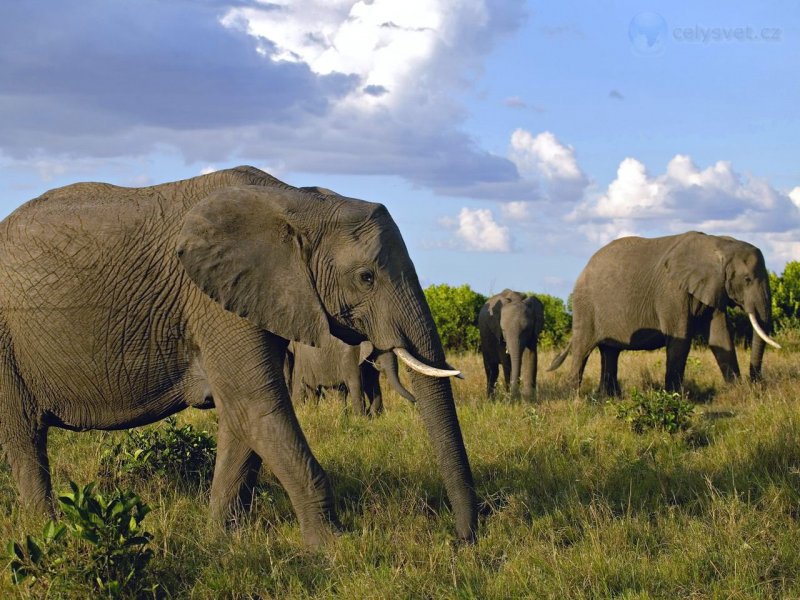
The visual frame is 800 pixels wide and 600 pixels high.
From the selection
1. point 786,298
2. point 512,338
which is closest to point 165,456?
point 512,338

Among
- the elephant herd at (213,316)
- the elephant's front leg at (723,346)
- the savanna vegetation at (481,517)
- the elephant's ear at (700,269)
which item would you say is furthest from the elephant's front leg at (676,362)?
the elephant herd at (213,316)

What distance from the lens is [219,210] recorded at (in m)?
6.38

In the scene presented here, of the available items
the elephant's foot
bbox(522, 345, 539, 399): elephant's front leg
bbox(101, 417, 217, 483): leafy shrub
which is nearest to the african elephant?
bbox(522, 345, 539, 399): elephant's front leg

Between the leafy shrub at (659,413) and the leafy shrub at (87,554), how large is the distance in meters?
5.59

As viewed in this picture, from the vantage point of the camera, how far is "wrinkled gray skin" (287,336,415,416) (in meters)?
12.7

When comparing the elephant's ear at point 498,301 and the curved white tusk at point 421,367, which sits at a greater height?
the elephant's ear at point 498,301

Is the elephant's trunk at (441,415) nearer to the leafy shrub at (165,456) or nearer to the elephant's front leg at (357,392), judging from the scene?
the leafy shrub at (165,456)

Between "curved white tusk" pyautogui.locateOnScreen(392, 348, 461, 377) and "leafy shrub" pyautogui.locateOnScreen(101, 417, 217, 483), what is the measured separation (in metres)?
2.95

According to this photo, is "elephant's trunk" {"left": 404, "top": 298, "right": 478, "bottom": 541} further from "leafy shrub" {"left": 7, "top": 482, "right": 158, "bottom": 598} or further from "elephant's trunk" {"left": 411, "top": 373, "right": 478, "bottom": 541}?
"leafy shrub" {"left": 7, "top": 482, "right": 158, "bottom": 598}

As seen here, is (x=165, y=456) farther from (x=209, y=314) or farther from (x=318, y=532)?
(x=318, y=532)

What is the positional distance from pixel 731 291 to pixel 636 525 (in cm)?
824

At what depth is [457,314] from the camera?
24.0 metres

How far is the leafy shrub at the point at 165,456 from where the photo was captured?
8539 mm

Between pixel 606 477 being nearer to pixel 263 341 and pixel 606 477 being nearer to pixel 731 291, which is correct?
A: pixel 263 341
